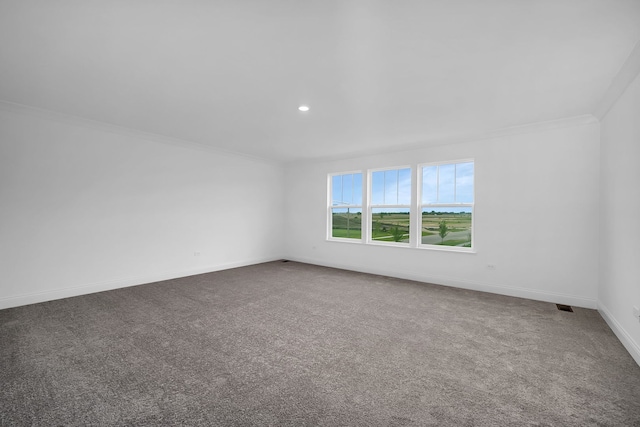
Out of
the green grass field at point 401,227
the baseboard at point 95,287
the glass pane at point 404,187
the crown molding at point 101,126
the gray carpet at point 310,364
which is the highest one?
the crown molding at point 101,126

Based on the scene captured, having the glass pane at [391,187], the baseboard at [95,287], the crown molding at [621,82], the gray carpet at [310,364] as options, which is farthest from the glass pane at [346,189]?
the crown molding at [621,82]

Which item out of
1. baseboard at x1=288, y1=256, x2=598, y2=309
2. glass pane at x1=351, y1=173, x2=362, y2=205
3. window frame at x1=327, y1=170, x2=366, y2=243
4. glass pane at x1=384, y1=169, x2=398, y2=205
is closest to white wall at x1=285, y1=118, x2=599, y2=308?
baseboard at x1=288, y1=256, x2=598, y2=309

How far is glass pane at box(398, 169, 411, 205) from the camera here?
17.6 ft

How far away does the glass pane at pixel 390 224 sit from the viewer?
5492mm

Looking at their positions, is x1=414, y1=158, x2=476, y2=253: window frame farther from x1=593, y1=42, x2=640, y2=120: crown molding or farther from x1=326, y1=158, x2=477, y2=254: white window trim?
x1=593, y1=42, x2=640, y2=120: crown molding

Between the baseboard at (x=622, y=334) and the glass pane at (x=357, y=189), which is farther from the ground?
the glass pane at (x=357, y=189)

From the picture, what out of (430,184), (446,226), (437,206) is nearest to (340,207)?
(430,184)

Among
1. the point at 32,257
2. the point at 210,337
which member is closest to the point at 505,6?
the point at 210,337

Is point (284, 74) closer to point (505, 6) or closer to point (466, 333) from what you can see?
point (505, 6)

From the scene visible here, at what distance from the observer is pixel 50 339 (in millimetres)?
2641

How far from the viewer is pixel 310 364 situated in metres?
2.25

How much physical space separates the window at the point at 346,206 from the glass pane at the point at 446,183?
1.69m

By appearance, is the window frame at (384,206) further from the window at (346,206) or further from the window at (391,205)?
the window at (346,206)

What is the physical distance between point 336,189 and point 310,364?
15.3 ft
